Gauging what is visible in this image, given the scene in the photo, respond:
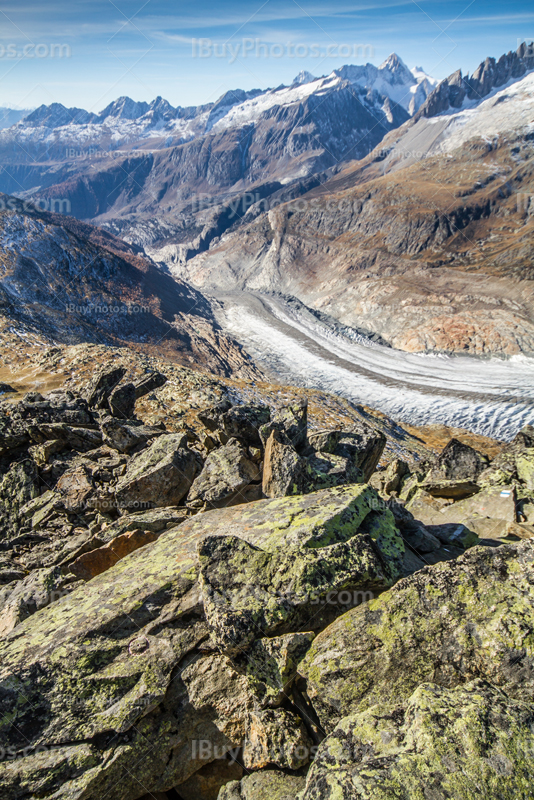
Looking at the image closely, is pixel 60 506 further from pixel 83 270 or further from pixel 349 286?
pixel 349 286

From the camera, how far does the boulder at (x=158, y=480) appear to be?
1241 centimetres

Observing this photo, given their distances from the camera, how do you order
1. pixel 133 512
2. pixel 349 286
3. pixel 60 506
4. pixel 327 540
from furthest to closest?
pixel 349 286, pixel 60 506, pixel 133 512, pixel 327 540

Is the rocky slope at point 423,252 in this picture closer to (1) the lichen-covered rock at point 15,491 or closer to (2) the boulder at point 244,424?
(2) the boulder at point 244,424

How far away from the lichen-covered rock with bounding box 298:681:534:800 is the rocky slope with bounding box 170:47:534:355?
89.4m

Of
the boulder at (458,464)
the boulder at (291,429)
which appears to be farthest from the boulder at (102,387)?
the boulder at (458,464)

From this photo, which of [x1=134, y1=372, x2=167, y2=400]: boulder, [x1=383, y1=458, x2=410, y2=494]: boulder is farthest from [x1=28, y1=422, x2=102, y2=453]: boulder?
[x1=383, y1=458, x2=410, y2=494]: boulder

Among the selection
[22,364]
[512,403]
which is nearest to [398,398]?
[512,403]

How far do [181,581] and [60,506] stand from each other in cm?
732

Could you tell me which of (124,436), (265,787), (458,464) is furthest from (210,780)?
(458,464)

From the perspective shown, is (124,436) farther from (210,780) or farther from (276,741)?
(276,741)

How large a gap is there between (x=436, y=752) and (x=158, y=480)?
9451 millimetres

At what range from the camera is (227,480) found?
11.8 m

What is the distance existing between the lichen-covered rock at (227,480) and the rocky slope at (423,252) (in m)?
84.8

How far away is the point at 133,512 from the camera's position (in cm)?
1234
